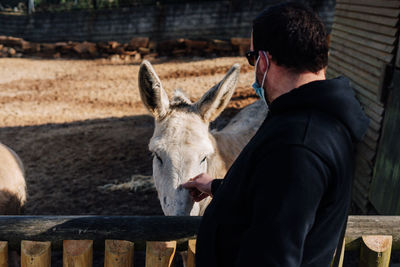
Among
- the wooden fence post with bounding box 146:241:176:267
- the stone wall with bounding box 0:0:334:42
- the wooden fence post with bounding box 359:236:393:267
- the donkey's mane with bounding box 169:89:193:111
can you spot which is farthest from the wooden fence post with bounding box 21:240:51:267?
the stone wall with bounding box 0:0:334:42

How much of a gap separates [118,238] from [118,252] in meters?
0.07

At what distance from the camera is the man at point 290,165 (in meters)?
1.13

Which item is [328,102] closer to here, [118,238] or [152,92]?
[118,238]

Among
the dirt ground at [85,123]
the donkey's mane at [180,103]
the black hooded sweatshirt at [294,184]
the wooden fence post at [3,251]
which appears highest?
the black hooded sweatshirt at [294,184]

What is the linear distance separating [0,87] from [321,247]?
12.9m

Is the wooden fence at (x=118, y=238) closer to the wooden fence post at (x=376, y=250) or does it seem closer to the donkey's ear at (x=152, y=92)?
the wooden fence post at (x=376, y=250)

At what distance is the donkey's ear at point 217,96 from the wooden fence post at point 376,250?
175cm

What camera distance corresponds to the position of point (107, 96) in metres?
11.2

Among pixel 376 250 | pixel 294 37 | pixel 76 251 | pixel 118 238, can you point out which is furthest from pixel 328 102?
pixel 76 251

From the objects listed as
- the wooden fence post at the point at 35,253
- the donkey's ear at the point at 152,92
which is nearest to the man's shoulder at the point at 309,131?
the wooden fence post at the point at 35,253

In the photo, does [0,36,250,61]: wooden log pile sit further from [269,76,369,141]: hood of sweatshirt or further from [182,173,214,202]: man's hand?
[269,76,369,141]: hood of sweatshirt

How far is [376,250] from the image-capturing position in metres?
1.83

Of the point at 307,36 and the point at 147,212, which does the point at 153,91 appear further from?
the point at 147,212

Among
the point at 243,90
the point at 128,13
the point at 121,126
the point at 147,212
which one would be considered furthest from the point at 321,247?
the point at 128,13
